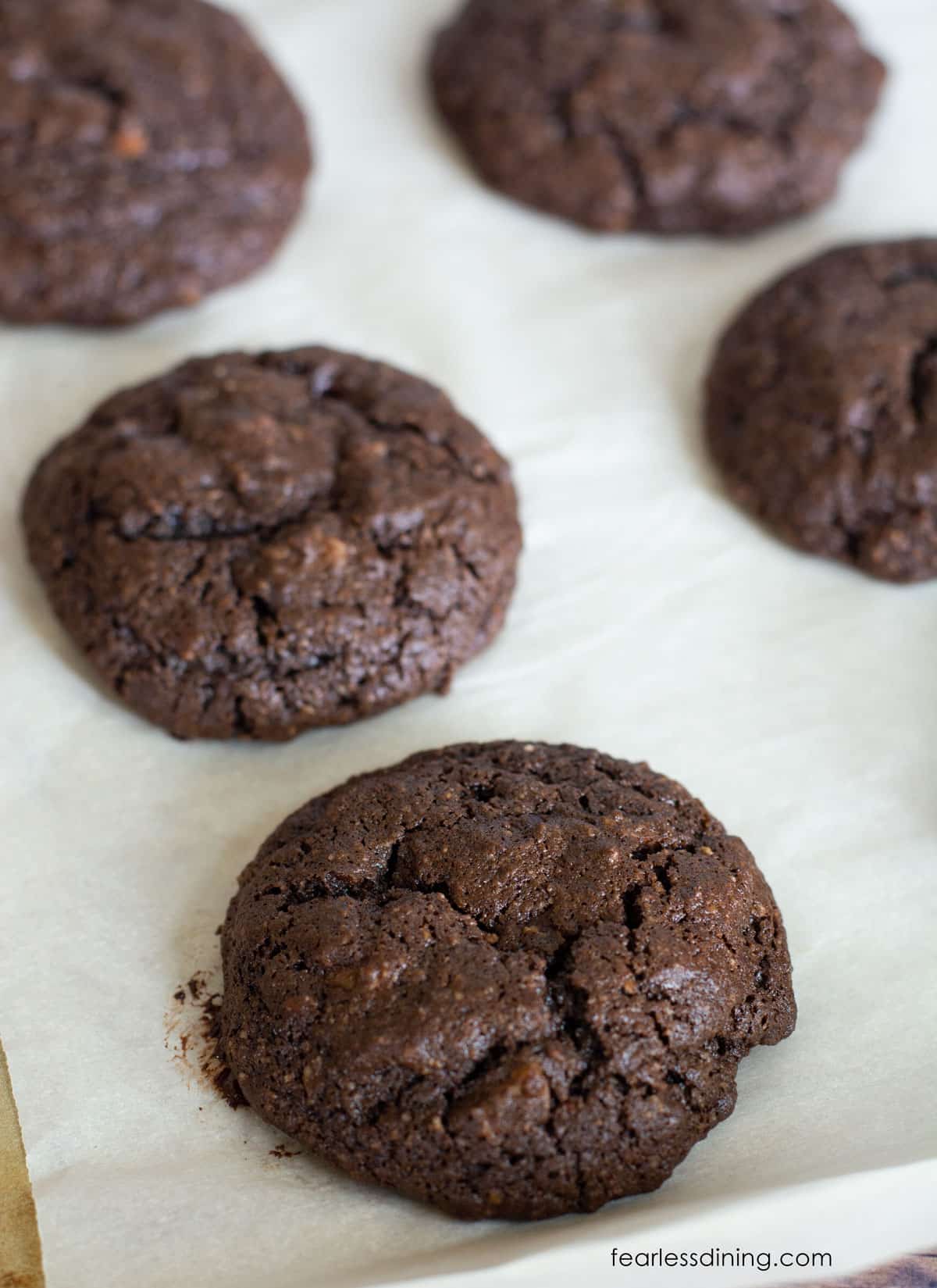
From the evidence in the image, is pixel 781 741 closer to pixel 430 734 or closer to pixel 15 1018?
pixel 430 734

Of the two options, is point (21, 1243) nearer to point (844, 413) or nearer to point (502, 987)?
A: point (502, 987)

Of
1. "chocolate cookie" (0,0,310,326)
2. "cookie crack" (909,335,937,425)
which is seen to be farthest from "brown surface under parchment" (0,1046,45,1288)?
"cookie crack" (909,335,937,425)

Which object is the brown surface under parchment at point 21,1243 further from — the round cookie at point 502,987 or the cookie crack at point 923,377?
the cookie crack at point 923,377

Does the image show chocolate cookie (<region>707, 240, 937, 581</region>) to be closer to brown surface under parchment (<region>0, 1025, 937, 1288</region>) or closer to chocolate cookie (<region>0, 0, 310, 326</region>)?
chocolate cookie (<region>0, 0, 310, 326</region>)

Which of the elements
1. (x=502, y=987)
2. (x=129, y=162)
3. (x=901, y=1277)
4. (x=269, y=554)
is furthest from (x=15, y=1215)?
(x=129, y=162)

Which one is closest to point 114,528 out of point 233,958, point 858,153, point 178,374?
point 178,374

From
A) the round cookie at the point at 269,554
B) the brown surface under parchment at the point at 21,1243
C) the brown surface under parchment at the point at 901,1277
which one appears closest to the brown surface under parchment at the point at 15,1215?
the brown surface under parchment at the point at 21,1243
